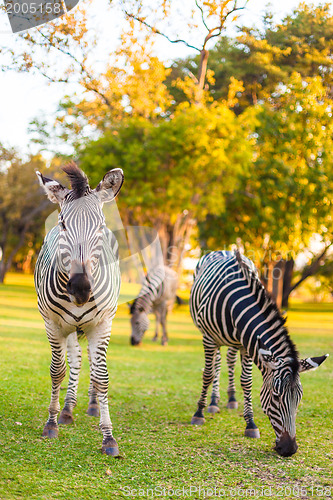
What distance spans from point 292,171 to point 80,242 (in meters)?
17.2

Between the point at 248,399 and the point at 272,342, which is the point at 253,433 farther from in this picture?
the point at 272,342

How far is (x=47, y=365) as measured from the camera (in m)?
8.88

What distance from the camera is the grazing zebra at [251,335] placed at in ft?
14.4

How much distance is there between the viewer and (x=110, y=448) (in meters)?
4.51

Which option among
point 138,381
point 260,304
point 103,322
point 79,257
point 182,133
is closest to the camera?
point 79,257

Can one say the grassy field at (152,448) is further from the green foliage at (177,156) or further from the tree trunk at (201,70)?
the tree trunk at (201,70)

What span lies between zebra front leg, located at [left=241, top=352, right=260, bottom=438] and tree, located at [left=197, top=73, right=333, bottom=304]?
45.5 feet

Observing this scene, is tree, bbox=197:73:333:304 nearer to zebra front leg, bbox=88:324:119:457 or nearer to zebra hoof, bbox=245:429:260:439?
zebra hoof, bbox=245:429:260:439

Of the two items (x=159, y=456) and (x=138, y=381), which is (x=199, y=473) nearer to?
(x=159, y=456)

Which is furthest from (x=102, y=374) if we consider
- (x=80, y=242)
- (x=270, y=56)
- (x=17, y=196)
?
(x=17, y=196)

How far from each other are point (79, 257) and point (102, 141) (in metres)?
14.9

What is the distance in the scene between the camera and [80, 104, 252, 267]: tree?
55.9 feet

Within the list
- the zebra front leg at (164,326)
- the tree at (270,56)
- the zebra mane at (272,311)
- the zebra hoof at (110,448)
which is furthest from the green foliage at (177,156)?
the zebra hoof at (110,448)

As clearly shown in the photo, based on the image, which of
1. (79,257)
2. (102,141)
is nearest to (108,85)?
(102,141)
